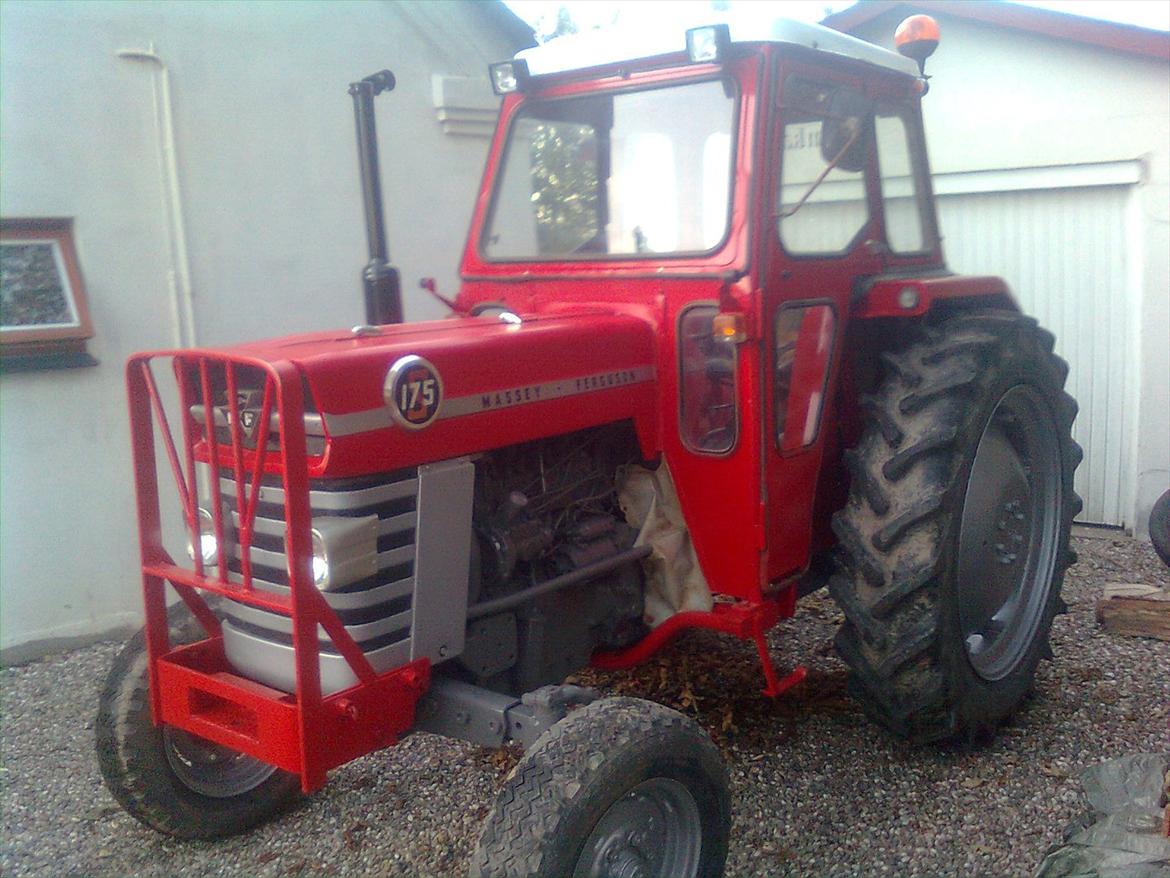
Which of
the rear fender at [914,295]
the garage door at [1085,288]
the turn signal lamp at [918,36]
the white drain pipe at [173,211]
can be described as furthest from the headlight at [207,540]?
the garage door at [1085,288]

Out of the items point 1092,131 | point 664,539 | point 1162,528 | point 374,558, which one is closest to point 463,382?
point 374,558

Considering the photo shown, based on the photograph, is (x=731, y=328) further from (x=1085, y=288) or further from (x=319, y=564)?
(x=1085, y=288)

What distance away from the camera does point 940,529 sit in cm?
296

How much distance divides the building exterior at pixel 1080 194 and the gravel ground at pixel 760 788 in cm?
185

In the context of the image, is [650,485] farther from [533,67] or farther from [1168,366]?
[1168,366]

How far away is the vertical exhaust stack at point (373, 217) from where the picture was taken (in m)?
A: 3.63

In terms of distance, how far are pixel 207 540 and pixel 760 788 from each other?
1772mm

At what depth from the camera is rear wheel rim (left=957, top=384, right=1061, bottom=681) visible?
11.4 feet

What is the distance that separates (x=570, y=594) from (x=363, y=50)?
3.52 m

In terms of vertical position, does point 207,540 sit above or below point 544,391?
below

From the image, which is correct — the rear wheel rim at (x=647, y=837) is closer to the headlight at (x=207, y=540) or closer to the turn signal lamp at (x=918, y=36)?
the headlight at (x=207, y=540)

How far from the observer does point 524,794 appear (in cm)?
220

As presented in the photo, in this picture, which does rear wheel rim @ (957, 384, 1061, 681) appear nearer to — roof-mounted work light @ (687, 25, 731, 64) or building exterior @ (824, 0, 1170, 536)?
roof-mounted work light @ (687, 25, 731, 64)

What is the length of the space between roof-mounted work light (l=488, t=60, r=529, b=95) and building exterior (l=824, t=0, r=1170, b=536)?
3.46 meters
